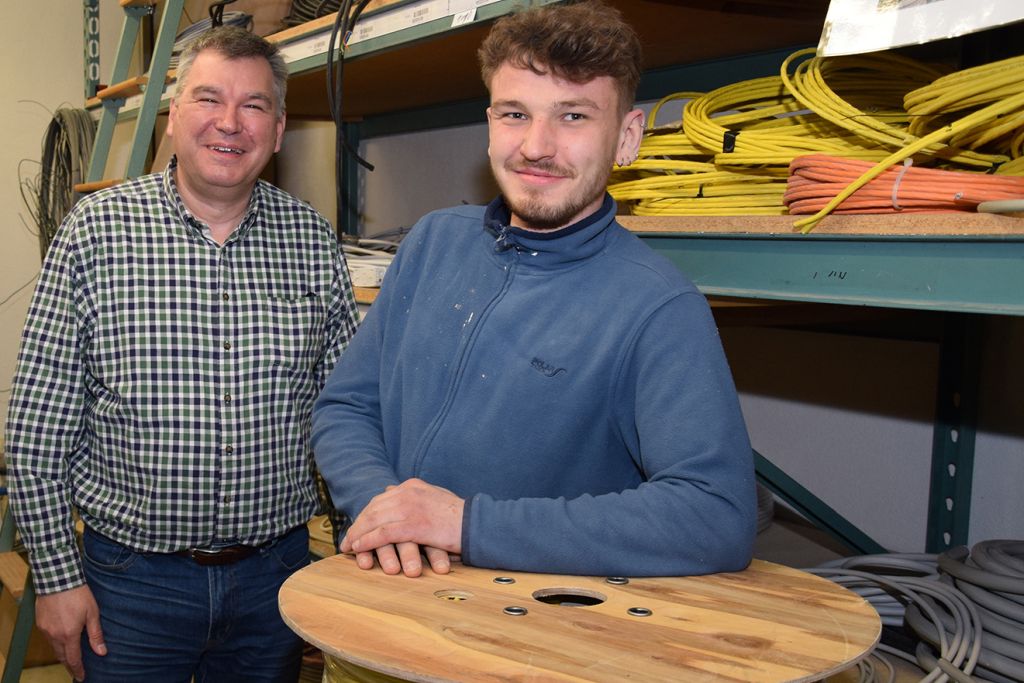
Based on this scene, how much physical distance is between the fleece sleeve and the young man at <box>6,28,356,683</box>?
925mm

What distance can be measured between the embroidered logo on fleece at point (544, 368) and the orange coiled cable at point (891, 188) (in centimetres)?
38

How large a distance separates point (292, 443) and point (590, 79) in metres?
1.05

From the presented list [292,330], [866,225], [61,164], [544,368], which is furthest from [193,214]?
[61,164]

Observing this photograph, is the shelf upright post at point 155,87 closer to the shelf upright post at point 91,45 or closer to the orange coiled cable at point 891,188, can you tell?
the shelf upright post at point 91,45

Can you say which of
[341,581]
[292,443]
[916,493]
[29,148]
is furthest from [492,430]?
[29,148]

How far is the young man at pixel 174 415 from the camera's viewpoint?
5.98ft

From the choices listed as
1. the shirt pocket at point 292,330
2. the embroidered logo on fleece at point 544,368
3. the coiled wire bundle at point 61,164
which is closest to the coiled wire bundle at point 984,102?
the embroidered logo on fleece at point 544,368

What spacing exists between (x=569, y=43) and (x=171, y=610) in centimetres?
131

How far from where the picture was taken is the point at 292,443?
196cm

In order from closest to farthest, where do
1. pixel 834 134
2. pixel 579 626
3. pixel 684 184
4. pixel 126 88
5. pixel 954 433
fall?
pixel 579 626 < pixel 834 134 < pixel 684 184 < pixel 954 433 < pixel 126 88

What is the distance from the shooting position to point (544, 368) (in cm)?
123

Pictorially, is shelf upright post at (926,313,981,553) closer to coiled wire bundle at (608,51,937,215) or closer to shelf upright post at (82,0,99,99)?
coiled wire bundle at (608,51,937,215)

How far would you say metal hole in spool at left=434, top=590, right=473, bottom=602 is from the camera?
100cm

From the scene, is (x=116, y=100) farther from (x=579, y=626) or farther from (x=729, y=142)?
(x=579, y=626)
